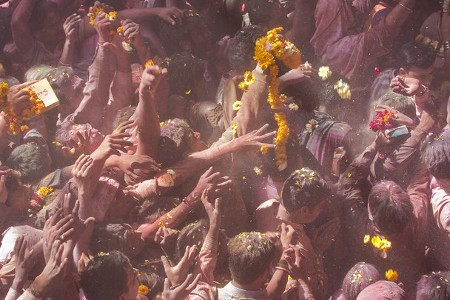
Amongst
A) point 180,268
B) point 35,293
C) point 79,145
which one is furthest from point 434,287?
point 79,145

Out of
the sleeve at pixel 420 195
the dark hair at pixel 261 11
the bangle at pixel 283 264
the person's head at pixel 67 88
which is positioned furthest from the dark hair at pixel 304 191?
the person's head at pixel 67 88

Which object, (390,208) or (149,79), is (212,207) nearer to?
(149,79)

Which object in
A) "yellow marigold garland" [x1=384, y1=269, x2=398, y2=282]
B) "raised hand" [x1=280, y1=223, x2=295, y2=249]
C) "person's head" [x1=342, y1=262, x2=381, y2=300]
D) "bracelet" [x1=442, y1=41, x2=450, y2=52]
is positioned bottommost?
"yellow marigold garland" [x1=384, y1=269, x2=398, y2=282]

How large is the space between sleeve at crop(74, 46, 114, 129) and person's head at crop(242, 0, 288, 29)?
109 cm

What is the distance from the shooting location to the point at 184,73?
5.19 metres

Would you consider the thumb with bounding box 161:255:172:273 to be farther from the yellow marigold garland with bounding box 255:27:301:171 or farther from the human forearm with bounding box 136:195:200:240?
the yellow marigold garland with bounding box 255:27:301:171

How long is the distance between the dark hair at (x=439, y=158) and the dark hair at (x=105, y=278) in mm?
1872

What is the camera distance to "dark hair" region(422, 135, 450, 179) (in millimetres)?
4191

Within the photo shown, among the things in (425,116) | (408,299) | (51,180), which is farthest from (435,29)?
(51,180)

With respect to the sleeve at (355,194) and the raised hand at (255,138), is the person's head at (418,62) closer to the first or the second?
the sleeve at (355,194)

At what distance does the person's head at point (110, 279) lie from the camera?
400 cm

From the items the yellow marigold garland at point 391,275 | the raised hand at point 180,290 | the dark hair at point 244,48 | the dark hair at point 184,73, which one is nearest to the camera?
the raised hand at point 180,290

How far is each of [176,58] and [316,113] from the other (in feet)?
3.66

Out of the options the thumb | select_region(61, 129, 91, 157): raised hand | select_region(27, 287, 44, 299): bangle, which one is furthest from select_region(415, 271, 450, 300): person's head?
select_region(61, 129, 91, 157): raised hand
